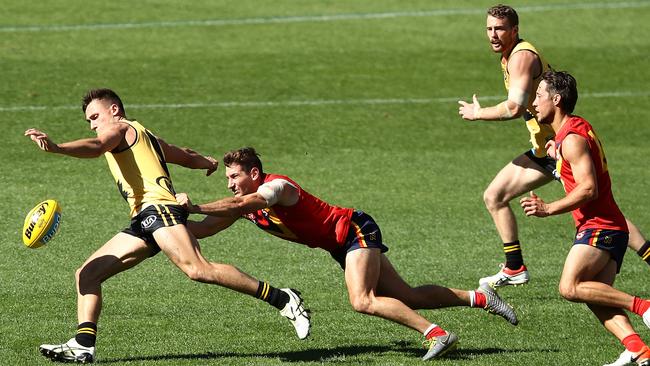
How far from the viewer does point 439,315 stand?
1064 cm

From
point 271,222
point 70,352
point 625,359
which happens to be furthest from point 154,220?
point 625,359

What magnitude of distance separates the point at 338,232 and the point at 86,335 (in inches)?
83.0

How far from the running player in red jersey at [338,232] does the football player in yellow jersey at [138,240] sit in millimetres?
397

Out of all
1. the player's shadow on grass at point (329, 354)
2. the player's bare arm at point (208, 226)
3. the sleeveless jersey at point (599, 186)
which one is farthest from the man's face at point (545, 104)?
the player's bare arm at point (208, 226)

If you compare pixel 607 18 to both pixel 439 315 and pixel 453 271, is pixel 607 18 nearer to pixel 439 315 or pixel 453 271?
pixel 453 271

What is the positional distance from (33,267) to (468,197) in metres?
6.36

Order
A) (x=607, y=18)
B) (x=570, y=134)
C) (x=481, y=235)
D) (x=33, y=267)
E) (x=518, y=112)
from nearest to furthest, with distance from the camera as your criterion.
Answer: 1. (x=570, y=134)
2. (x=518, y=112)
3. (x=33, y=267)
4. (x=481, y=235)
5. (x=607, y=18)

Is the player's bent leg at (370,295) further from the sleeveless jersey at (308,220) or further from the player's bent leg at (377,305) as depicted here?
the sleeveless jersey at (308,220)

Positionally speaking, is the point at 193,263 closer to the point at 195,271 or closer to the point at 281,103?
the point at 195,271

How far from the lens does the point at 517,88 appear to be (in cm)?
1069

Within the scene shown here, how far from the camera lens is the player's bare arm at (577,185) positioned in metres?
8.04

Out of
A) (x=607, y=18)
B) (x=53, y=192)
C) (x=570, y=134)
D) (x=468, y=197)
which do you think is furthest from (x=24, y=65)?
(x=570, y=134)

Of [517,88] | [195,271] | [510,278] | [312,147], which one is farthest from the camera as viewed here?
[312,147]

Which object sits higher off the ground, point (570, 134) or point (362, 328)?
point (570, 134)
